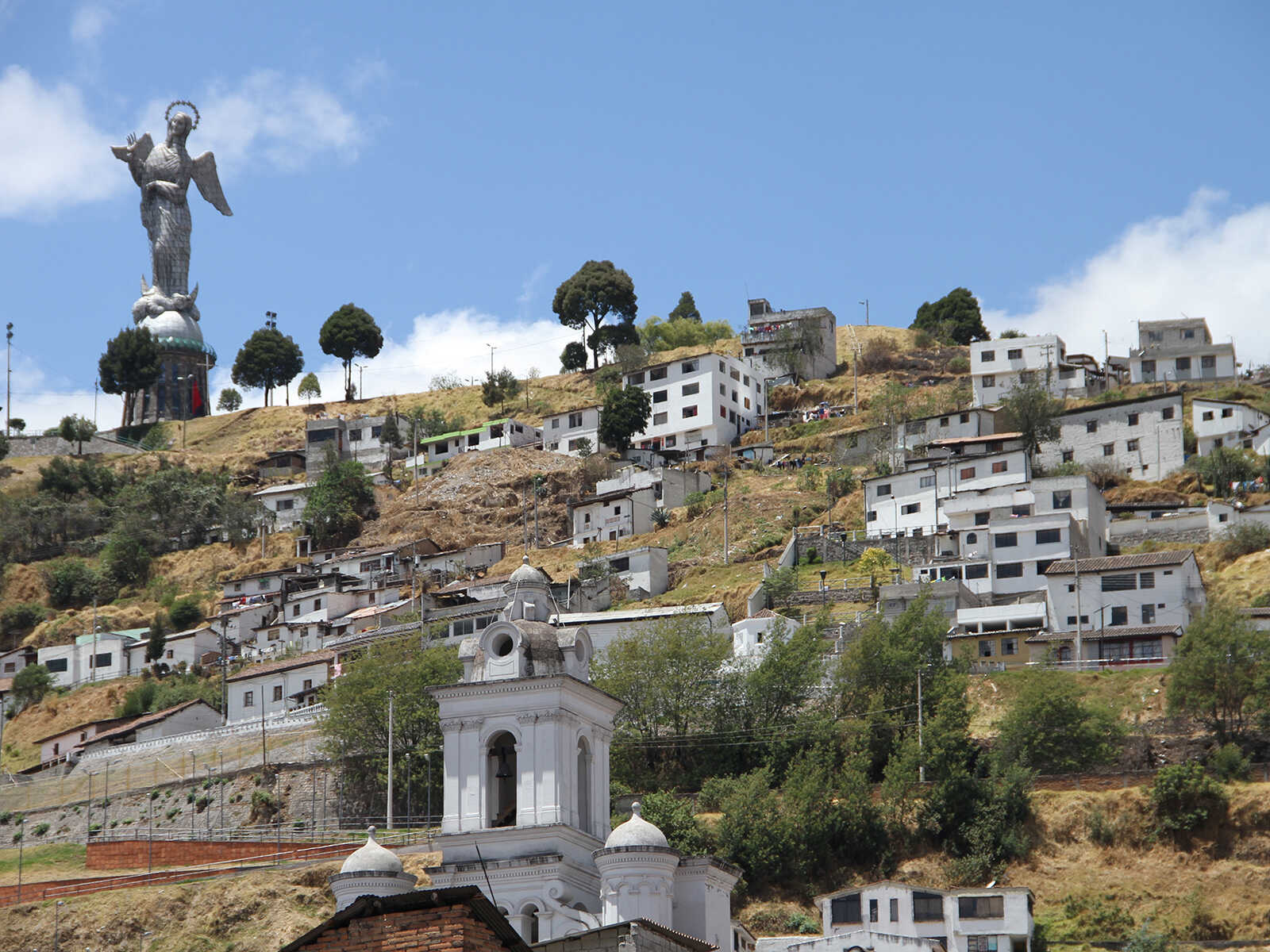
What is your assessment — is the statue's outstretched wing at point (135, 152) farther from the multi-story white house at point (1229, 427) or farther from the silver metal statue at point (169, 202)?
the multi-story white house at point (1229, 427)

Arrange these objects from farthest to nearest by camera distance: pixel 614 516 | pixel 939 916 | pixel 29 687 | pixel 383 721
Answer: pixel 614 516 → pixel 29 687 → pixel 383 721 → pixel 939 916

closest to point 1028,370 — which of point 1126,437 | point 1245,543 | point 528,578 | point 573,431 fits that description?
point 1126,437

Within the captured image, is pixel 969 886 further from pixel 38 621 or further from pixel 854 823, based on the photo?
pixel 38 621

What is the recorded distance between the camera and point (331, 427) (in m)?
136

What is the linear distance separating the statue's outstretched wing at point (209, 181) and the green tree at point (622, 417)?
4454cm

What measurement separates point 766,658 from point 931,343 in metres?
76.4

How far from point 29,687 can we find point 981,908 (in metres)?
60.4

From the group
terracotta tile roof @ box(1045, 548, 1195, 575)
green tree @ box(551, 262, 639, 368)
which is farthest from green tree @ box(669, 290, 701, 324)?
terracotta tile roof @ box(1045, 548, 1195, 575)

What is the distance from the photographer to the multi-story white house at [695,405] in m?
123

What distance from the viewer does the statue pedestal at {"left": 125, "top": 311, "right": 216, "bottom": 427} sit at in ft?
495

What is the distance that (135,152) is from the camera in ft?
493

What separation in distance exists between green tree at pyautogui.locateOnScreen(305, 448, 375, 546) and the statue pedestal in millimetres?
31786

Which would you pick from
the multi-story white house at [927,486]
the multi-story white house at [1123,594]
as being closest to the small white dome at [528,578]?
the multi-story white house at [1123,594]

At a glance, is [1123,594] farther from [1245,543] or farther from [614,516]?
[614,516]
